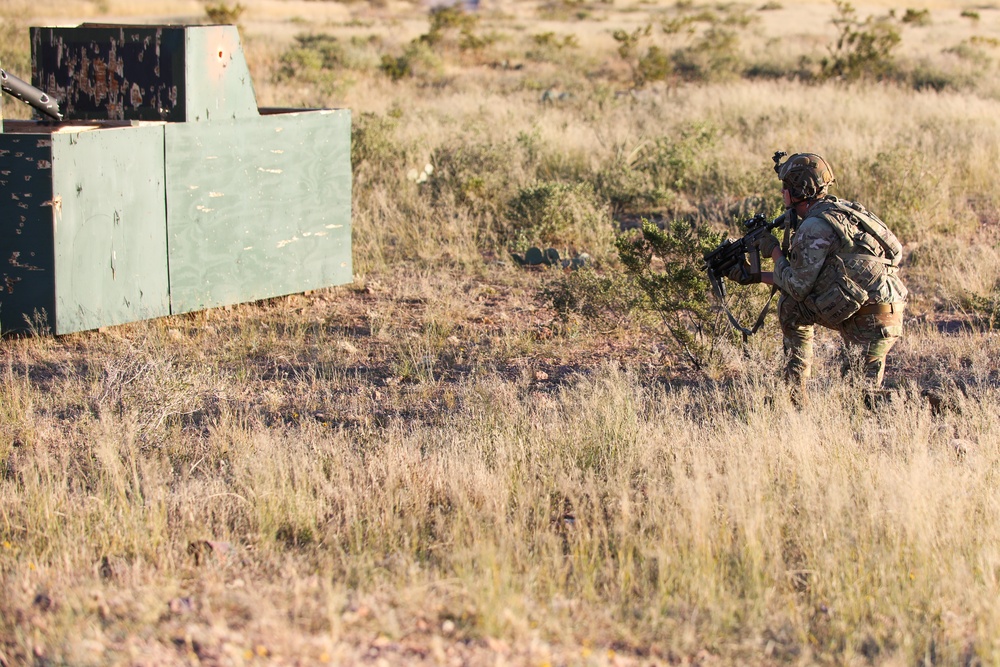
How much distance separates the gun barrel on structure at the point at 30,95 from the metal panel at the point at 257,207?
966 mm

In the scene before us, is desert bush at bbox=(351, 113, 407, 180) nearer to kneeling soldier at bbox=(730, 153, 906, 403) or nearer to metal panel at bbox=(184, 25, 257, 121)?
metal panel at bbox=(184, 25, 257, 121)

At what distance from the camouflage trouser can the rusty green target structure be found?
3724 millimetres

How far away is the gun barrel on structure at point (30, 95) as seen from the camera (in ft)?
22.4

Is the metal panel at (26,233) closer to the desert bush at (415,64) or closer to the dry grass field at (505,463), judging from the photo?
the dry grass field at (505,463)

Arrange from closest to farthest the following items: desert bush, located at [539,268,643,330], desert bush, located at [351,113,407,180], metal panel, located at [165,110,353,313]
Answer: metal panel, located at [165,110,353,313]
desert bush, located at [539,268,643,330]
desert bush, located at [351,113,407,180]

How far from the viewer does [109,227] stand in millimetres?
6730

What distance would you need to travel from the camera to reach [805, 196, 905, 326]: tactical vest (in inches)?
210

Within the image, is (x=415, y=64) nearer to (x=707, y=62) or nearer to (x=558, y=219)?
(x=707, y=62)

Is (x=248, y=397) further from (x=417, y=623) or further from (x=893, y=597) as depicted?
(x=893, y=597)

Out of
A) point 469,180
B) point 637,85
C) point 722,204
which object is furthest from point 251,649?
point 637,85

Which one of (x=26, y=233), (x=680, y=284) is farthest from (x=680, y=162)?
(x=26, y=233)

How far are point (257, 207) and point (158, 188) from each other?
31.0 inches

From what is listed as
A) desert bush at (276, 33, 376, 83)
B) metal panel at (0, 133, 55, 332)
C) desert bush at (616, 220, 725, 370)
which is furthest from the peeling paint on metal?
desert bush at (276, 33, 376, 83)

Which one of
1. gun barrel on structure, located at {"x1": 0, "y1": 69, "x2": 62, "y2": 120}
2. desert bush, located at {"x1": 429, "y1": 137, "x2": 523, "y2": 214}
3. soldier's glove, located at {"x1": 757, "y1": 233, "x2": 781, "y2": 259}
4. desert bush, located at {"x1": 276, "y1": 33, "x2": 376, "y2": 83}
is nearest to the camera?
soldier's glove, located at {"x1": 757, "y1": 233, "x2": 781, "y2": 259}
